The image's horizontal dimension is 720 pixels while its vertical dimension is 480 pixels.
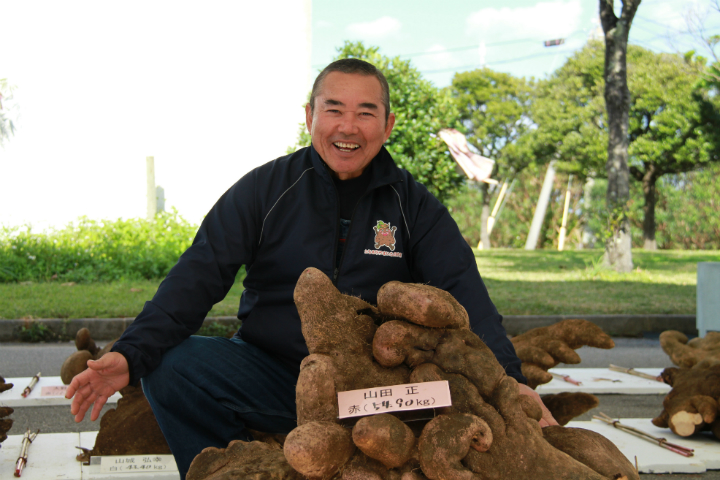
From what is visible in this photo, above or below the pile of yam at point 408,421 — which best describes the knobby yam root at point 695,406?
below

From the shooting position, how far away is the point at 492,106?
24703mm

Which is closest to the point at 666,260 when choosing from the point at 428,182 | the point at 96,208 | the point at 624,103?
the point at 624,103

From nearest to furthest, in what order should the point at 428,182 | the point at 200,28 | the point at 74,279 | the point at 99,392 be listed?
the point at 99,392, the point at 74,279, the point at 200,28, the point at 428,182

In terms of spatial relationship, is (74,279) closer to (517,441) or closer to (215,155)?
(215,155)

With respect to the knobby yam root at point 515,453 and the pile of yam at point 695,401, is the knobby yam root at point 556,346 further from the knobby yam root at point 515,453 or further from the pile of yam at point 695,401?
the knobby yam root at point 515,453

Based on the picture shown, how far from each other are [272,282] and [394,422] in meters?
0.95

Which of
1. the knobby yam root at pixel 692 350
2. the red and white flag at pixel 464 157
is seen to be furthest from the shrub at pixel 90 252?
the knobby yam root at pixel 692 350

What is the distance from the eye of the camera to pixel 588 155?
1942cm

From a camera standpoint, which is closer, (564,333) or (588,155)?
(564,333)

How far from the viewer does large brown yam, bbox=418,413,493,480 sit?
111 centimetres

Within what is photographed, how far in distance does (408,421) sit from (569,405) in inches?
43.5

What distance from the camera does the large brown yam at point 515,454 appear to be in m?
1.17

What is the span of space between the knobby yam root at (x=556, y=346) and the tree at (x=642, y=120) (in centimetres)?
1422

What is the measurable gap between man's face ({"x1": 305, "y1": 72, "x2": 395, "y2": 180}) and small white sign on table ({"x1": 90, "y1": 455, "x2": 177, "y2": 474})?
1201mm
